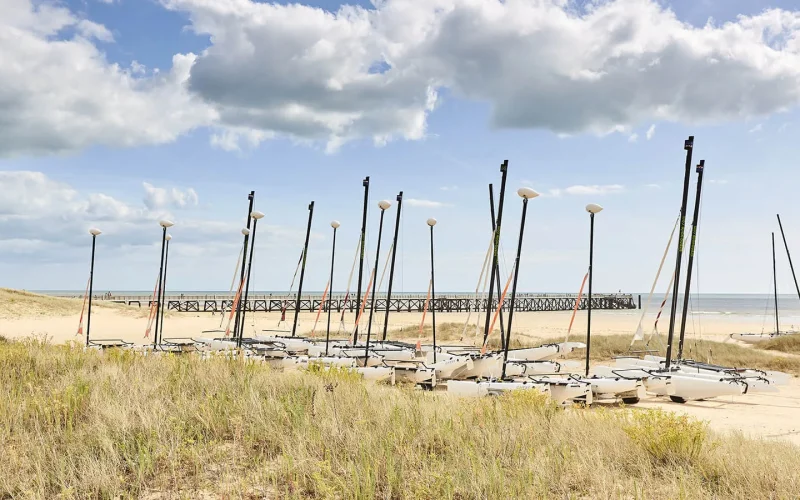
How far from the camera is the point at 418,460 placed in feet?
18.1

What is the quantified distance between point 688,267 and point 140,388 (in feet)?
50.9

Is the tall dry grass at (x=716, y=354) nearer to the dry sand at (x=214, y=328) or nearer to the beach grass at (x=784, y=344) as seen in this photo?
the dry sand at (x=214, y=328)

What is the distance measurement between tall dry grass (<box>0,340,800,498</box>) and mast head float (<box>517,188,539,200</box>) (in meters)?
7.24

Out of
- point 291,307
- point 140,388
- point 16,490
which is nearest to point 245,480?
point 16,490

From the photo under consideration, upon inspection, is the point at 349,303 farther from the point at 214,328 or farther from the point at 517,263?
the point at 517,263

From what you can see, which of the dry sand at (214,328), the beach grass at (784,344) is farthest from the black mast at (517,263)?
the beach grass at (784,344)

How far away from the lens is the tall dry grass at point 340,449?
16.6ft

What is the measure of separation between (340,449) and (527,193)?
382 inches

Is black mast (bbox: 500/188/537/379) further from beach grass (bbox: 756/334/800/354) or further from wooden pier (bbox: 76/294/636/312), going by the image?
wooden pier (bbox: 76/294/636/312)

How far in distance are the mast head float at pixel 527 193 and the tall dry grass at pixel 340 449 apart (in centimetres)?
724

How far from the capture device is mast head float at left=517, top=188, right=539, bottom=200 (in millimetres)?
14227

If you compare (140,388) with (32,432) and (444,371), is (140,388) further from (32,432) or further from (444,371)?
(444,371)

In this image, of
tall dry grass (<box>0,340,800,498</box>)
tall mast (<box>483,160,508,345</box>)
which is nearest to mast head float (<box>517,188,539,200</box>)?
tall mast (<box>483,160,508,345</box>)

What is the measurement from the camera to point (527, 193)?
14.3 meters
